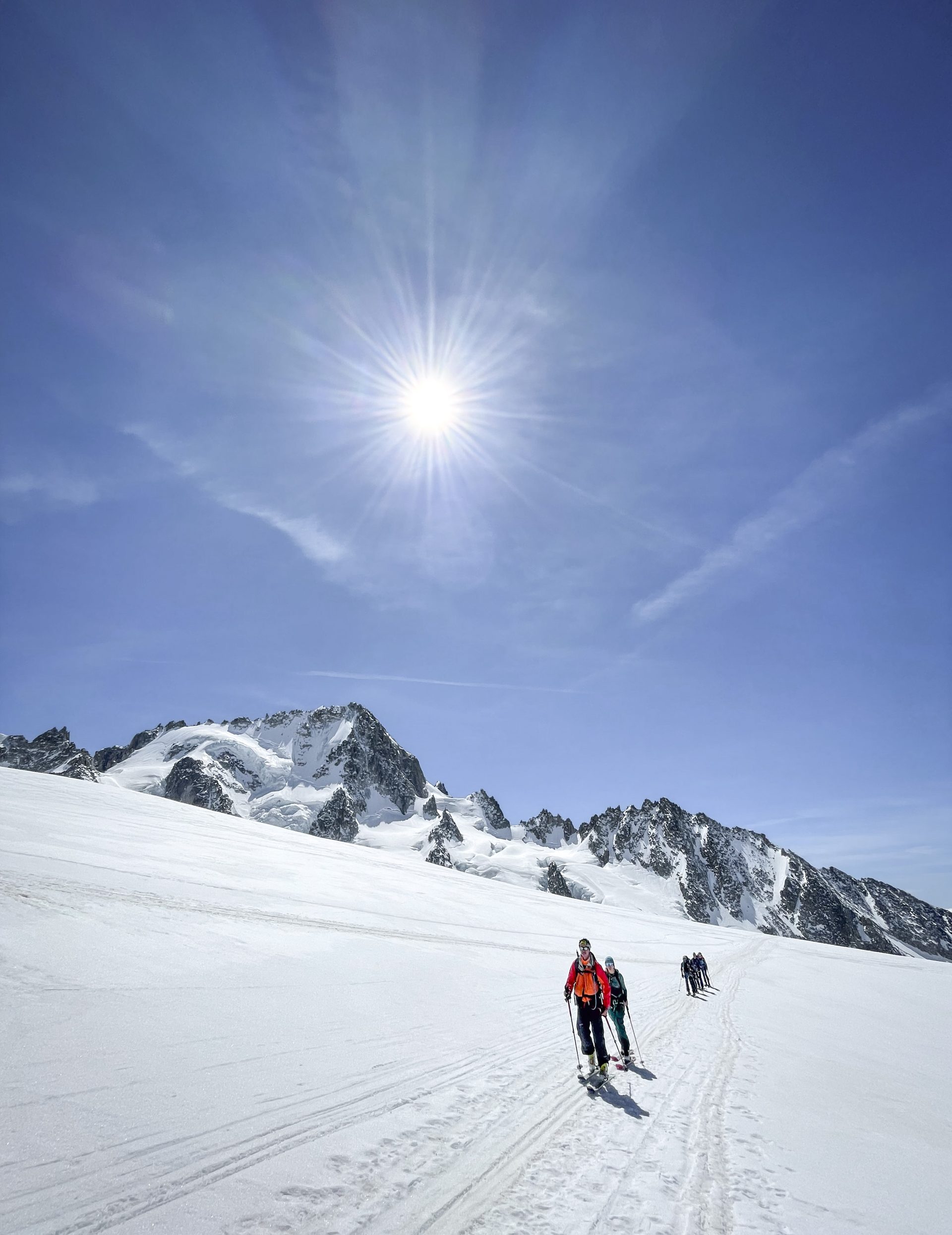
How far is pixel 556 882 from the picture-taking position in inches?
5002

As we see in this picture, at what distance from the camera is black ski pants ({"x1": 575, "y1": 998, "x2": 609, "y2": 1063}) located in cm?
806

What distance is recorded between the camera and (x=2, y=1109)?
15.6 ft

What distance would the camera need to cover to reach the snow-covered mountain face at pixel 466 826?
140625 mm

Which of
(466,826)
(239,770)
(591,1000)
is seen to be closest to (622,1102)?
(591,1000)

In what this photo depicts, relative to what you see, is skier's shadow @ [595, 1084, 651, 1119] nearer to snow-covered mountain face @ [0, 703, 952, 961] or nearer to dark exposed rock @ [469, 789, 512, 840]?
snow-covered mountain face @ [0, 703, 952, 961]

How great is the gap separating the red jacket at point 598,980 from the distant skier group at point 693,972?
11.3 meters

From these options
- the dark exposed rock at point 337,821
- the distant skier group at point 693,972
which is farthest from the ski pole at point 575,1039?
the dark exposed rock at point 337,821

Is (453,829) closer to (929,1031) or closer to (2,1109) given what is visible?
(929,1031)

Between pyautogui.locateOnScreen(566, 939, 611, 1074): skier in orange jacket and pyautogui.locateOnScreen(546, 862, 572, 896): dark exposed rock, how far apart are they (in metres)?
129

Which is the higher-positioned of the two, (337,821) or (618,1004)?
(337,821)

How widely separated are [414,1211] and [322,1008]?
5.65 metres

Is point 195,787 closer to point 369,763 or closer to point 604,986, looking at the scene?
point 369,763

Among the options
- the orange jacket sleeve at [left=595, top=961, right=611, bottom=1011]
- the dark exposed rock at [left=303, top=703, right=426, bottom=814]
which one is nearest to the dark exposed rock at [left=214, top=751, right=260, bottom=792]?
the dark exposed rock at [left=303, top=703, right=426, bottom=814]

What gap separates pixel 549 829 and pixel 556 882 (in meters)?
69.6
